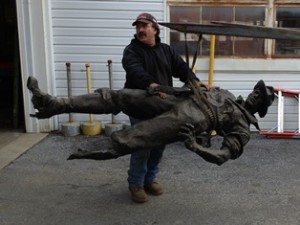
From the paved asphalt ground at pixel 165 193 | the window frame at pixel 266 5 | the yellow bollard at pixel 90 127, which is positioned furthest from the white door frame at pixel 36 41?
the window frame at pixel 266 5

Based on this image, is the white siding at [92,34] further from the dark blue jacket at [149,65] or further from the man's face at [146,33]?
the man's face at [146,33]

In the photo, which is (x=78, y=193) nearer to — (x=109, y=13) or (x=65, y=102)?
(x=65, y=102)

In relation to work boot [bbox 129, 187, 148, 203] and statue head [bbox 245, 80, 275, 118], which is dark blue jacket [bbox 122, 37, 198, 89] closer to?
statue head [bbox 245, 80, 275, 118]

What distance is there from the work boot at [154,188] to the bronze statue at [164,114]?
128cm

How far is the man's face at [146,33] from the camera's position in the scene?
3518mm

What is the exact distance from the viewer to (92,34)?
6738 mm

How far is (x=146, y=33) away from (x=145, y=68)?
311mm

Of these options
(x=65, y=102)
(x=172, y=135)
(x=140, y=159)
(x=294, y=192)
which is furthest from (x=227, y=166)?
(x=65, y=102)

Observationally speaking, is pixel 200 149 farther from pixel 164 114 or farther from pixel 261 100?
pixel 261 100

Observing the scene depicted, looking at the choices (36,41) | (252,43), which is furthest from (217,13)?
(36,41)

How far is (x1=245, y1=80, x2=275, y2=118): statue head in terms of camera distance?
3289mm

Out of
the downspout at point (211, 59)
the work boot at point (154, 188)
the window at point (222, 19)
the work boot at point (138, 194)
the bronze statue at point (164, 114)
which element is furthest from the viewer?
the window at point (222, 19)

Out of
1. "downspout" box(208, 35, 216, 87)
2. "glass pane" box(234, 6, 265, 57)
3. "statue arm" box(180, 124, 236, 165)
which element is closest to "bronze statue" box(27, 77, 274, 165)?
"statue arm" box(180, 124, 236, 165)

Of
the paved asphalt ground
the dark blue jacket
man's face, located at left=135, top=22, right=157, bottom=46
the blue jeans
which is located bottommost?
the paved asphalt ground
